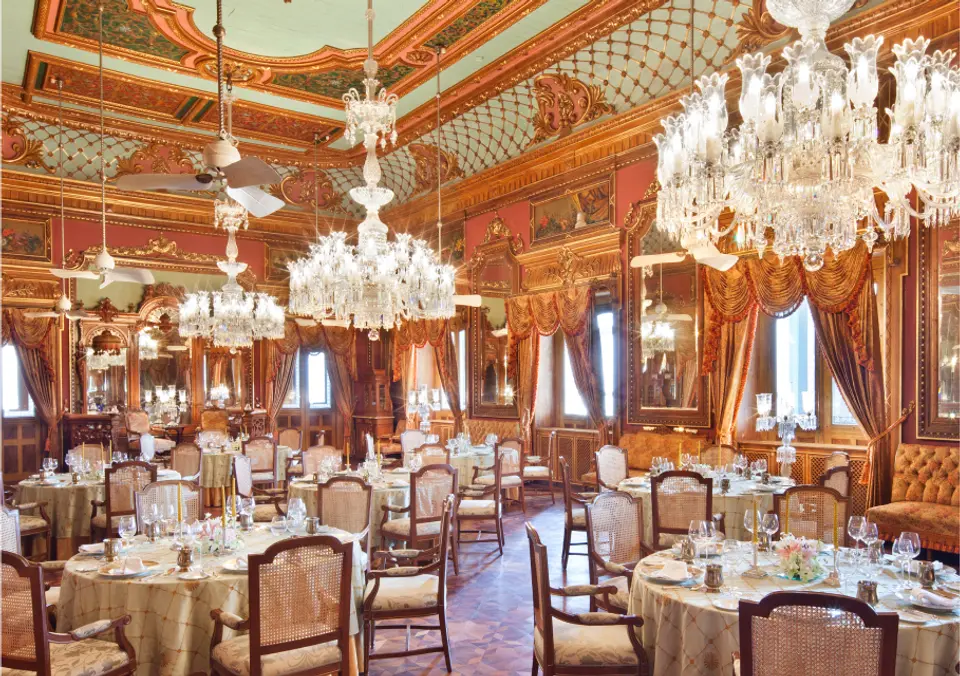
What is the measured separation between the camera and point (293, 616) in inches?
133

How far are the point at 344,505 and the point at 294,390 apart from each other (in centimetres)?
907

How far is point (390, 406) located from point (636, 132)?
7.84 metres

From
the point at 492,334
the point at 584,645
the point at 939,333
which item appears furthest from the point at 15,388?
the point at 939,333

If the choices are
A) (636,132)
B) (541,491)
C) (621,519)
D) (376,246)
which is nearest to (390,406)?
(541,491)

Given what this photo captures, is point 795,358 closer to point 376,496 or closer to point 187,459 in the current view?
point 376,496

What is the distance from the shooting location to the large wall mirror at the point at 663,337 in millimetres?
8656

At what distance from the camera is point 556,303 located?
409 inches

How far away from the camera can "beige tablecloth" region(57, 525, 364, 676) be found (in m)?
3.55

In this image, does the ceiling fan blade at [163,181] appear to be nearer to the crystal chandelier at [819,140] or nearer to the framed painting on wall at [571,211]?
the crystal chandelier at [819,140]

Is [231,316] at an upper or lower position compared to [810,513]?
upper

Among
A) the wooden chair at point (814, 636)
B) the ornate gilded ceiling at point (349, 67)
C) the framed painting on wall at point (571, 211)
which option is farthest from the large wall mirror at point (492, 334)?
the wooden chair at point (814, 636)

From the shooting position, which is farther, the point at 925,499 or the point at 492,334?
the point at 492,334

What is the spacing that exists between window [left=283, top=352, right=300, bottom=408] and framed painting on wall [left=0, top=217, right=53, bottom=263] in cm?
459

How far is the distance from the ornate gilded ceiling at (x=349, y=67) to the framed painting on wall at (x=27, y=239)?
88cm
